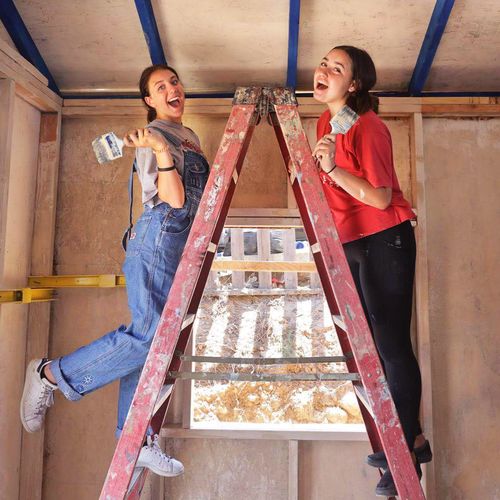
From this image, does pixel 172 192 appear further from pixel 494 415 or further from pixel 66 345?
pixel 494 415

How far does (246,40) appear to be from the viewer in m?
2.35

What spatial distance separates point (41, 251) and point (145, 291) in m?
1.02

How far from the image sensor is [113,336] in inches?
67.6

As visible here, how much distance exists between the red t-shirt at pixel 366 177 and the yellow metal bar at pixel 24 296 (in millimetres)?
1391

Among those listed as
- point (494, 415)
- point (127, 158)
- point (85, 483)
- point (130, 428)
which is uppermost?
point (127, 158)

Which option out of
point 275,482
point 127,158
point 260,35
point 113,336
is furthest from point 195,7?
point 275,482

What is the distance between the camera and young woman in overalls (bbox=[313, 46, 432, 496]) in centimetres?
158

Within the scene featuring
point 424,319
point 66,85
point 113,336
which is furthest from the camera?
point 66,85

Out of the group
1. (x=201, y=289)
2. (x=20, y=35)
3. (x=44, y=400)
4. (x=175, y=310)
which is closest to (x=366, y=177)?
(x=201, y=289)

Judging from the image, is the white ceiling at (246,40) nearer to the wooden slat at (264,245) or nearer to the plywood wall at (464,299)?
the plywood wall at (464,299)

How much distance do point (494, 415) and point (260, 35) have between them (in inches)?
85.2

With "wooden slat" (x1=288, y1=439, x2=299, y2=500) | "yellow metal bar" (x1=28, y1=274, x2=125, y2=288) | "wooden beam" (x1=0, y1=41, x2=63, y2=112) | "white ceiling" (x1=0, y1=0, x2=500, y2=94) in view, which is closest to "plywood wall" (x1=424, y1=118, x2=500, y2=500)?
"white ceiling" (x1=0, y1=0, x2=500, y2=94)

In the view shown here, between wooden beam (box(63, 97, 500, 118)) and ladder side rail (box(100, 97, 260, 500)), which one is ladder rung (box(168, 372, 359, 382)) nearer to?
ladder side rail (box(100, 97, 260, 500))

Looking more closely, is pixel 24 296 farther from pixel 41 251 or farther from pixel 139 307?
pixel 139 307
